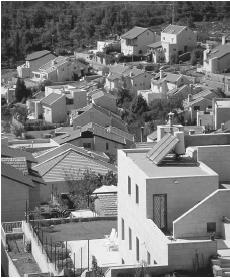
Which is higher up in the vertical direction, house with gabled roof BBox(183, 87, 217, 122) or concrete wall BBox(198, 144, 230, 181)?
concrete wall BBox(198, 144, 230, 181)

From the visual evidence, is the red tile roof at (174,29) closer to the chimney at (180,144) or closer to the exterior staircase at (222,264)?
the chimney at (180,144)

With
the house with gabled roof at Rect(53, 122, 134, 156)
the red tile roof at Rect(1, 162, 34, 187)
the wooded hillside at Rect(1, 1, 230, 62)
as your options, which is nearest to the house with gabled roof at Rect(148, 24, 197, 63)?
the wooded hillside at Rect(1, 1, 230, 62)

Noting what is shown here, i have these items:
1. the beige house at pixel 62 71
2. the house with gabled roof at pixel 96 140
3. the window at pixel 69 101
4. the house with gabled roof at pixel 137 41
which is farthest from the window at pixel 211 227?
the house with gabled roof at pixel 137 41

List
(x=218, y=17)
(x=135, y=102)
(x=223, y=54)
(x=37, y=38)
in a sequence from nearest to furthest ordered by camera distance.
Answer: (x=135, y=102) → (x=223, y=54) → (x=37, y=38) → (x=218, y=17)

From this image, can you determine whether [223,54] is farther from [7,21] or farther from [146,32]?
[7,21]

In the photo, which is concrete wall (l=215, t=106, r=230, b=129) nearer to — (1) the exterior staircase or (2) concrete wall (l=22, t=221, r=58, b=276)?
(2) concrete wall (l=22, t=221, r=58, b=276)

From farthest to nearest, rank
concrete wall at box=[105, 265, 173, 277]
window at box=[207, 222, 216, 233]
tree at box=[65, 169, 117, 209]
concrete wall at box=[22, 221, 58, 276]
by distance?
tree at box=[65, 169, 117, 209]
concrete wall at box=[22, 221, 58, 276]
window at box=[207, 222, 216, 233]
concrete wall at box=[105, 265, 173, 277]

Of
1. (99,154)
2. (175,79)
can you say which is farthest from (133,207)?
(175,79)
